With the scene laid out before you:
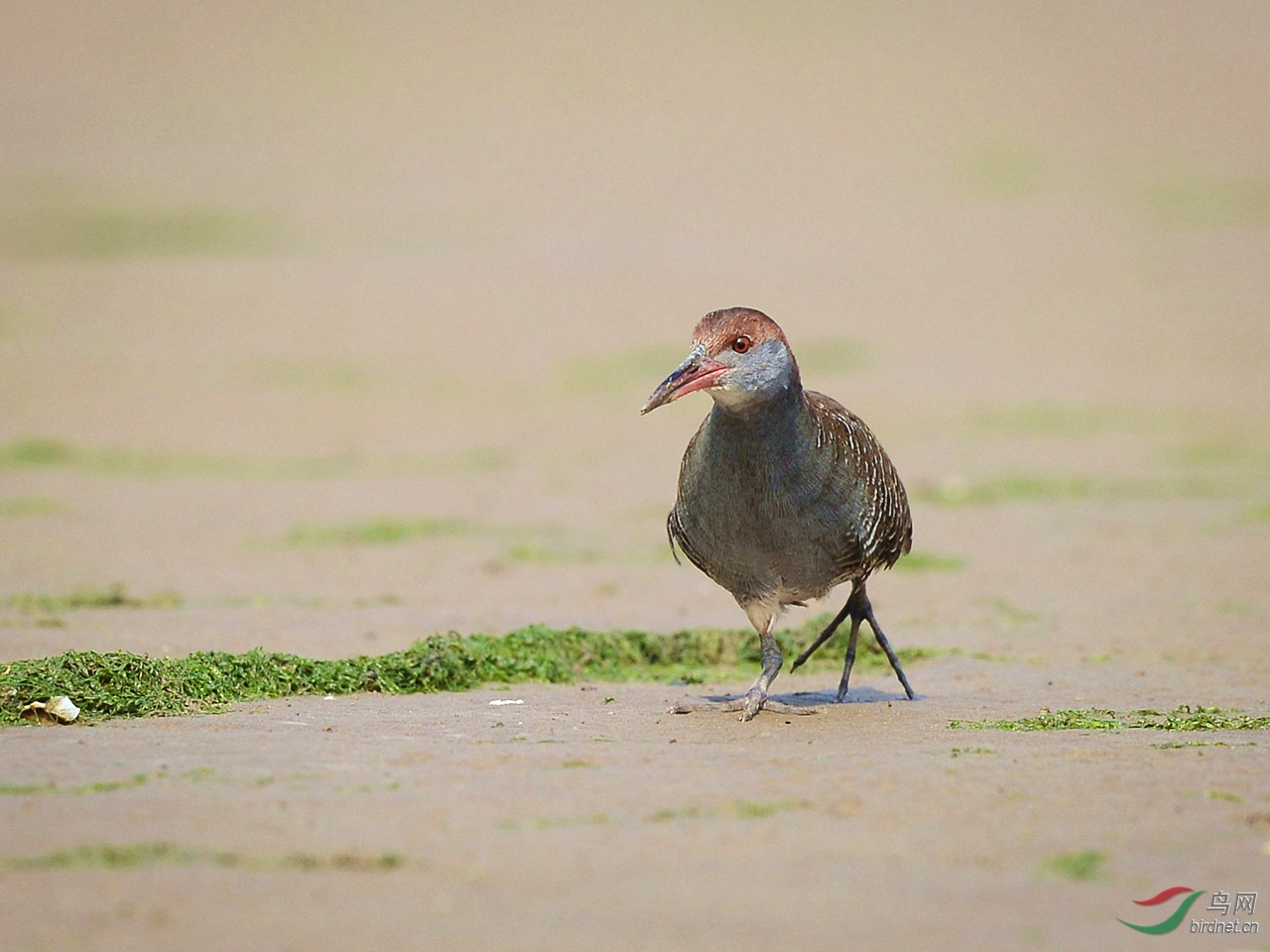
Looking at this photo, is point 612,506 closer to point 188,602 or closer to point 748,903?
point 188,602

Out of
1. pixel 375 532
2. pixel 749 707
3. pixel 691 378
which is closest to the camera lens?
pixel 691 378

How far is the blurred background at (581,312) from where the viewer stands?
1259cm

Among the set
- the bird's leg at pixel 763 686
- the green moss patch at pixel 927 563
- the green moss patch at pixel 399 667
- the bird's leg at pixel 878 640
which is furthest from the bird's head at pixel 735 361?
the green moss patch at pixel 927 563

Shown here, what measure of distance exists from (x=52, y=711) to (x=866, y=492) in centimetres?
372

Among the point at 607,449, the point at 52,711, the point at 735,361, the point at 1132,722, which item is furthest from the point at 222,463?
the point at 1132,722

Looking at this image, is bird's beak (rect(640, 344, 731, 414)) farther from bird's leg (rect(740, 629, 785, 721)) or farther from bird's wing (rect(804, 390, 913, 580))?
bird's leg (rect(740, 629, 785, 721))

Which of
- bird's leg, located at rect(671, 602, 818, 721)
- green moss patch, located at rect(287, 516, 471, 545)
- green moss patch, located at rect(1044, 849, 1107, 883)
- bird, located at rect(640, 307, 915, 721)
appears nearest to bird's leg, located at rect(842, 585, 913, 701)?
bird, located at rect(640, 307, 915, 721)

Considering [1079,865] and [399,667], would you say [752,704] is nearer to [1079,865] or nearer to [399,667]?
[399,667]

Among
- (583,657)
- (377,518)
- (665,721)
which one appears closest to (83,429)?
(377,518)

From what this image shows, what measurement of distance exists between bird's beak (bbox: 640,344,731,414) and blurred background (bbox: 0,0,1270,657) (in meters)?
3.48

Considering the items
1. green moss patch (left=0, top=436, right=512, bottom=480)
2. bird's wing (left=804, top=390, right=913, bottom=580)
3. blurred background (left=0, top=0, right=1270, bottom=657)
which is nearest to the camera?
bird's wing (left=804, top=390, right=913, bottom=580)

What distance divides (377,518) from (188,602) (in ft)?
13.0

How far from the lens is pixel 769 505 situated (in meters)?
7.57

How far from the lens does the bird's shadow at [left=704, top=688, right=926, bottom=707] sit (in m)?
8.36
